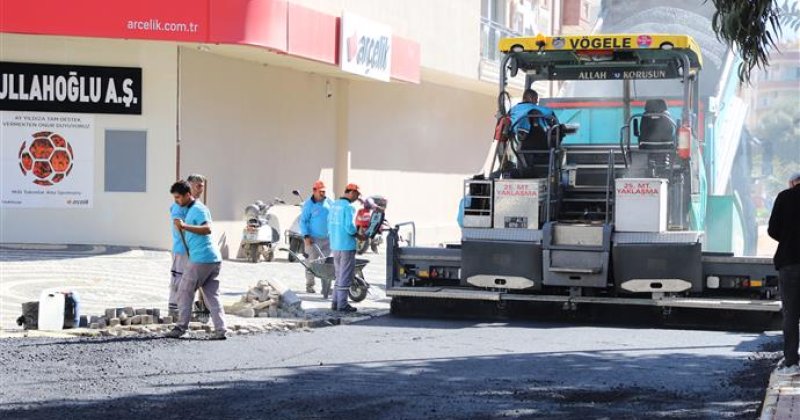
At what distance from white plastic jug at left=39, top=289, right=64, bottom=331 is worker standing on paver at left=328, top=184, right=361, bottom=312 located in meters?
3.91

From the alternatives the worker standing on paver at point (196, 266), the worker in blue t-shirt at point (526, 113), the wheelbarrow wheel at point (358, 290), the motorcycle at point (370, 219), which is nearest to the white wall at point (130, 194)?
the motorcycle at point (370, 219)

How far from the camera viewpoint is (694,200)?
15.9 metres

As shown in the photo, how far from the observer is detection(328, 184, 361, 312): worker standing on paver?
17.2 m

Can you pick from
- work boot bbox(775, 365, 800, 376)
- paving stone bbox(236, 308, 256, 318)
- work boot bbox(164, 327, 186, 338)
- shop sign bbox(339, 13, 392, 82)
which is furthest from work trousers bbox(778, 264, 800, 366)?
shop sign bbox(339, 13, 392, 82)

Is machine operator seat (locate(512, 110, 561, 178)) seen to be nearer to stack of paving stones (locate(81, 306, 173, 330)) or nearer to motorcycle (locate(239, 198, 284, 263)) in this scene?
stack of paving stones (locate(81, 306, 173, 330))

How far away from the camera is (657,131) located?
15688mm

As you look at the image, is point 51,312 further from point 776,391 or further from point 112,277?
point 776,391

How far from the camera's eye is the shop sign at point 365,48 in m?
25.8

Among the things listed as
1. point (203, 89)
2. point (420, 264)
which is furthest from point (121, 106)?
point (420, 264)

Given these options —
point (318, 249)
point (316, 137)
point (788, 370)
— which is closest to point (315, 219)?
point (318, 249)

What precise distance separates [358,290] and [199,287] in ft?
15.2

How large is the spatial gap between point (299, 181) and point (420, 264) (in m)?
12.0

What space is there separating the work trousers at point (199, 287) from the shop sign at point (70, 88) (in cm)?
961

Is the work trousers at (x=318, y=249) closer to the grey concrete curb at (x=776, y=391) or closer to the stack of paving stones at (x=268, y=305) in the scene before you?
the stack of paving stones at (x=268, y=305)
